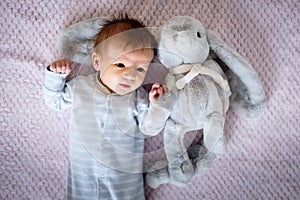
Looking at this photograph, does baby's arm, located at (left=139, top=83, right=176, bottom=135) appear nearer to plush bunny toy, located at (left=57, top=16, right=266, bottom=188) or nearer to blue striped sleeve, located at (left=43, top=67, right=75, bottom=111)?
plush bunny toy, located at (left=57, top=16, right=266, bottom=188)

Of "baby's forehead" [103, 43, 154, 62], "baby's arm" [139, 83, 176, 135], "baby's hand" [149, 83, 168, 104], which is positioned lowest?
"baby's arm" [139, 83, 176, 135]

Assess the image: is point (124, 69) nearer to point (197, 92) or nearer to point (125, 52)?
point (125, 52)

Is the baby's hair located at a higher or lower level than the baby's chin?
higher

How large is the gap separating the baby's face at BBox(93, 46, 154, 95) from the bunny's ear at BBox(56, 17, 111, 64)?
7 centimetres

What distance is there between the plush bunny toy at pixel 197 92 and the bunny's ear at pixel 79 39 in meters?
0.18

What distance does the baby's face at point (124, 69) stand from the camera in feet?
2.67

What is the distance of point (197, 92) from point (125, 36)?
0.21 meters

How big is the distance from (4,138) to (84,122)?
0.27 metres

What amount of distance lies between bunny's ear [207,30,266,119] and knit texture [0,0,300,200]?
53 millimetres

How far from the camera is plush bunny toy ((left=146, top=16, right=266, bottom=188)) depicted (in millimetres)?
822

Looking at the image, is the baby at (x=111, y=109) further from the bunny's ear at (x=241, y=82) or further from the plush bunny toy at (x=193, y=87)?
the bunny's ear at (x=241, y=82)

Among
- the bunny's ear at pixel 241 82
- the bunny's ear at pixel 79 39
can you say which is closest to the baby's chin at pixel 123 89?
the bunny's ear at pixel 79 39

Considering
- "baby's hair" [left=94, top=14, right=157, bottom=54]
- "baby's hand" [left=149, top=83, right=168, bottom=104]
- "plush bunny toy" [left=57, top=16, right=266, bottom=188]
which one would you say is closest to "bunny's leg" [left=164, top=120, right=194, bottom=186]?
"plush bunny toy" [left=57, top=16, right=266, bottom=188]

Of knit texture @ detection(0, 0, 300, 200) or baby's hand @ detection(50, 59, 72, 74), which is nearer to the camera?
baby's hand @ detection(50, 59, 72, 74)
